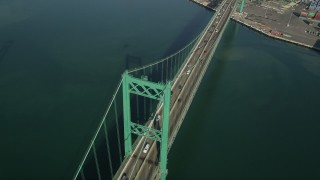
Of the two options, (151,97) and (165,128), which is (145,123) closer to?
(165,128)

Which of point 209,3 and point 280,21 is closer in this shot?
point 280,21

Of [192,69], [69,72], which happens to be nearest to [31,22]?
[69,72]

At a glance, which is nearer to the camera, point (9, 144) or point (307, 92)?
point (9, 144)

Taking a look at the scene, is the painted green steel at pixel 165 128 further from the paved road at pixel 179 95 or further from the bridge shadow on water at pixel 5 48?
the bridge shadow on water at pixel 5 48

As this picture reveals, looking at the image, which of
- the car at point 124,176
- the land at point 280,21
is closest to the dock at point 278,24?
the land at point 280,21

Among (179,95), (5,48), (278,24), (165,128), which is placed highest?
(165,128)

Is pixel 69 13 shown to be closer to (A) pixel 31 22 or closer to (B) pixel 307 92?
(A) pixel 31 22

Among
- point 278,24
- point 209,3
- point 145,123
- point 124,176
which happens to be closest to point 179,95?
point 145,123
